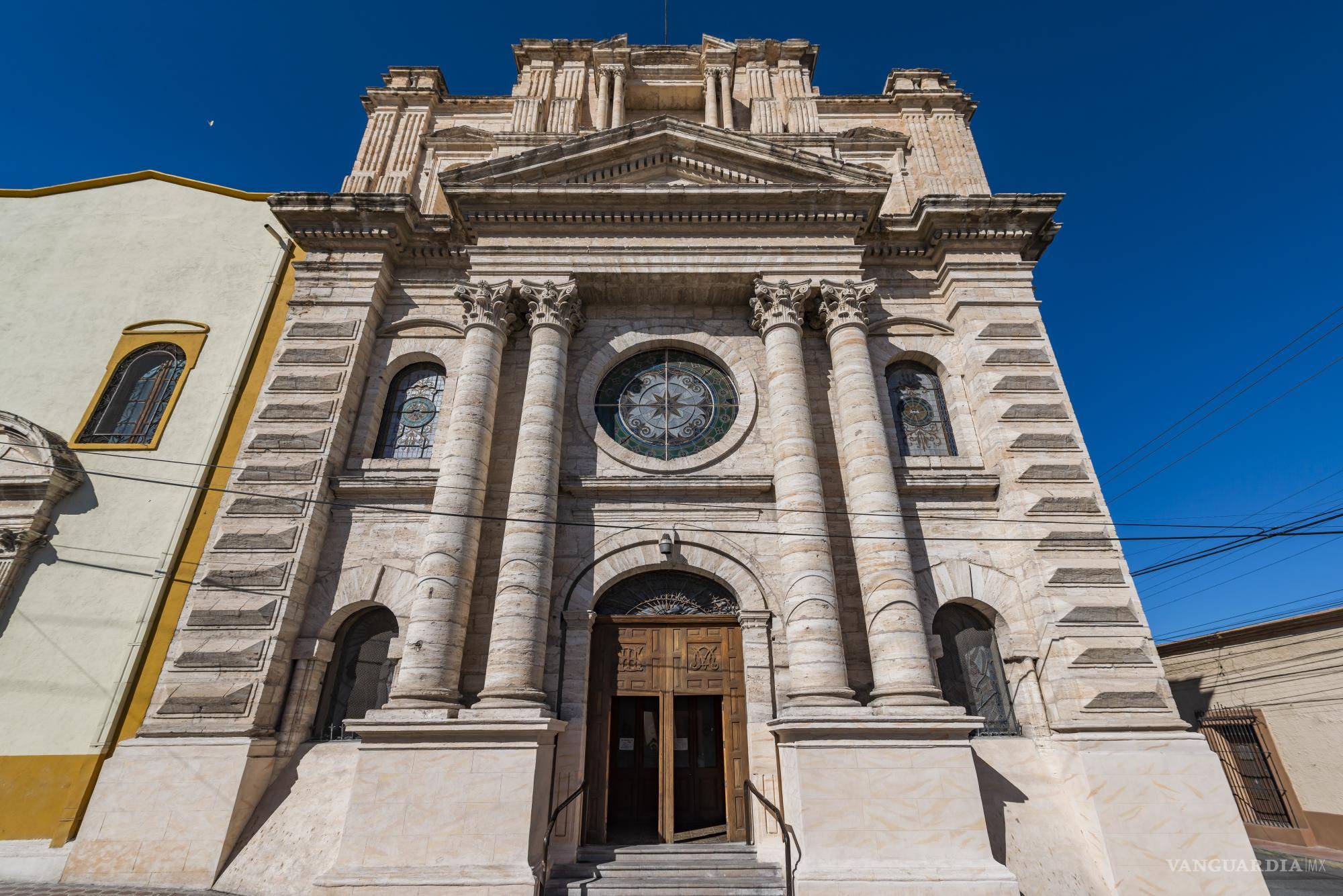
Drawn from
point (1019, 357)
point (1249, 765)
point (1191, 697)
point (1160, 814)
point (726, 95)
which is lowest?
point (1160, 814)

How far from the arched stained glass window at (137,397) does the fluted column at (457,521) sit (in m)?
5.63

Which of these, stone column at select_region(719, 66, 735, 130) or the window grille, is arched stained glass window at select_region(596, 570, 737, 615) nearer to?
stone column at select_region(719, 66, 735, 130)

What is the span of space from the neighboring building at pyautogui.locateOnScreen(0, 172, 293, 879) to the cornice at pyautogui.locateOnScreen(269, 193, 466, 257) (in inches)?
41.6

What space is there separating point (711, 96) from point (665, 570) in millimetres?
12093

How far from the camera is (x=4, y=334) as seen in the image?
12656 millimetres

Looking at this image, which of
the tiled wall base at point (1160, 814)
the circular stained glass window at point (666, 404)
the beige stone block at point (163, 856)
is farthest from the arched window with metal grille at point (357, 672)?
the tiled wall base at point (1160, 814)

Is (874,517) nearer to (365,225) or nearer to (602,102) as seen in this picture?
(365,225)

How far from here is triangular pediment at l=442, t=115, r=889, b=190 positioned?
1202cm

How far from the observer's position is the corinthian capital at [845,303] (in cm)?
1154

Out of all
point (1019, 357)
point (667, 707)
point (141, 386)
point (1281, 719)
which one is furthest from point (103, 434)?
point (1281, 719)

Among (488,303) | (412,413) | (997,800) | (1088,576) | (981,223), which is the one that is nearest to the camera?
(997,800)

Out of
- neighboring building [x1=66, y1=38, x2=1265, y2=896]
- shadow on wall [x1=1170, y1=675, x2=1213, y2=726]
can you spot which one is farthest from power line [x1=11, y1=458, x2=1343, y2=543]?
shadow on wall [x1=1170, y1=675, x2=1213, y2=726]

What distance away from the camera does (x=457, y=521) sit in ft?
32.3

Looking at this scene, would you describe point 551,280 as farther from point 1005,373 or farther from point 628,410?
point 1005,373
